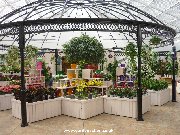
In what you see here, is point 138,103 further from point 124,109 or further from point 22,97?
point 22,97

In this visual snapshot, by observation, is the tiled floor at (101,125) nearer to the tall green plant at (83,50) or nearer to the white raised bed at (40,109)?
the white raised bed at (40,109)

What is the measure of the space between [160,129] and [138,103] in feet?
4.58

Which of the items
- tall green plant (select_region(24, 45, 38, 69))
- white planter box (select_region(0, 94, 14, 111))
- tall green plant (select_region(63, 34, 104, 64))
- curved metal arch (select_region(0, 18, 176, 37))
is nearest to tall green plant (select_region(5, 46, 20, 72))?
tall green plant (select_region(24, 45, 38, 69))

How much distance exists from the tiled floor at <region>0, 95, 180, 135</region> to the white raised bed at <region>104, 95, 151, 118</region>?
0.82 feet

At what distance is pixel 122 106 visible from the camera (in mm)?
9531

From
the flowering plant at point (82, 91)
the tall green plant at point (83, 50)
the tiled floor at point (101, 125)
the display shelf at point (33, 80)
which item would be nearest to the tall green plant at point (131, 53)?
the tall green plant at point (83, 50)

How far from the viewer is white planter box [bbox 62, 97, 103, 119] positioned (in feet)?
30.2

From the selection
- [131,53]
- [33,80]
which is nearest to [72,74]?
[33,80]

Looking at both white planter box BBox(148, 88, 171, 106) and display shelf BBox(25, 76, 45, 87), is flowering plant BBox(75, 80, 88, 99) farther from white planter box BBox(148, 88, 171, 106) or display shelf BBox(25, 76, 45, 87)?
white planter box BBox(148, 88, 171, 106)

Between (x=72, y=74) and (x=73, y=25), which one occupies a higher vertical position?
(x=73, y=25)

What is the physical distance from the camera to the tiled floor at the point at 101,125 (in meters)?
7.60

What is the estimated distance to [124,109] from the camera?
9.48 meters

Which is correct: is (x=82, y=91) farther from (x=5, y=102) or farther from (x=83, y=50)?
(x=5, y=102)

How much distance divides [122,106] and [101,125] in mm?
1541
